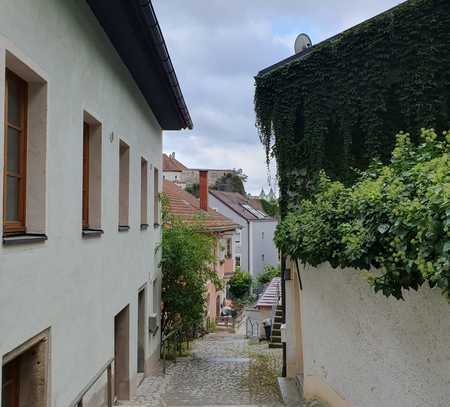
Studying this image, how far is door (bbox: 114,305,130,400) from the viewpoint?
30.5 ft

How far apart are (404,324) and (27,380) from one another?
335cm

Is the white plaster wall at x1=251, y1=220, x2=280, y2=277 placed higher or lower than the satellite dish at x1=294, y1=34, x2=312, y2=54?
lower

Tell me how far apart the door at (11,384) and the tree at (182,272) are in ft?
31.6

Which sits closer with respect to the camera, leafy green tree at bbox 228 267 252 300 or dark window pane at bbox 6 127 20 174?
dark window pane at bbox 6 127 20 174

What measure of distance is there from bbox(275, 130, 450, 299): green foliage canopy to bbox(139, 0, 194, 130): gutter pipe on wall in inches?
122

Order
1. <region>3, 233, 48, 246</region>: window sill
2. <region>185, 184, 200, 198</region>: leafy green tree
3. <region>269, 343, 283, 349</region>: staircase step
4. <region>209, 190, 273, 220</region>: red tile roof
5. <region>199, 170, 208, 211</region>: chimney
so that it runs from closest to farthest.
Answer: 1. <region>3, 233, 48, 246</region>: window sill
2. <region>269, 343, 283, 349</region>: staircase step
3. <region>199, 170, 208, 211</region>: chimney
4. <region>209, 190, 273, 220</region>: red tile roof
5. <region>185, 184, 200, 198</region>: leafy green tree

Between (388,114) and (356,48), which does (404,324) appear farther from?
(356,48)

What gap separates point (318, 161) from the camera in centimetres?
1036

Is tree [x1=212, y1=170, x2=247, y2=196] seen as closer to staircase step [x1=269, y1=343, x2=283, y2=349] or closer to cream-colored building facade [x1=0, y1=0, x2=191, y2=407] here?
Result: staircase step [x1=269, y1=343, x2=283, y2=349]

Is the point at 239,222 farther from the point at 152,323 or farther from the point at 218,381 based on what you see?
the point at 218,381

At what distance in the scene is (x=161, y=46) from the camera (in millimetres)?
7562

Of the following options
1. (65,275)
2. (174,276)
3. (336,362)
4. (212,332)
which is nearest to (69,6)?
(65,275)

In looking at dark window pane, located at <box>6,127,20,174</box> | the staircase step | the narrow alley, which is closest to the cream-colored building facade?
dark window pane, located at <box>6,127,20,174</box>

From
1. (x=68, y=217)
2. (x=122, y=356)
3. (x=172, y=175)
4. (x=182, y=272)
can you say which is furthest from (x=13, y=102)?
(x=172, y=175)
